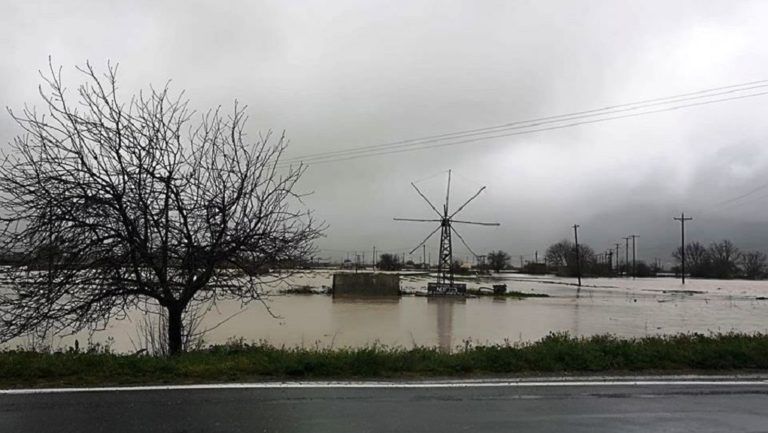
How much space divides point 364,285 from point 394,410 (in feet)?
119

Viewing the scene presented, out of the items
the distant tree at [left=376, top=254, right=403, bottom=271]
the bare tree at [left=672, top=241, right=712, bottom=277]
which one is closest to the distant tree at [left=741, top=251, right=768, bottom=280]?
the bare tree at [left=672, top=241, right=712, bottom=277]

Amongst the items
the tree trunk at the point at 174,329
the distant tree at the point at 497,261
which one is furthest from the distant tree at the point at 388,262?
the tree trunk at the point at 174,329

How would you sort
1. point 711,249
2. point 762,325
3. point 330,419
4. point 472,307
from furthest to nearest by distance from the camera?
point 711,249 < point 472,307 < point 762,325 < point 330,419

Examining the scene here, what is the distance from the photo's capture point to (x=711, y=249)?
412 ft

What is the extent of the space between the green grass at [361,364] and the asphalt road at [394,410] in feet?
3.06

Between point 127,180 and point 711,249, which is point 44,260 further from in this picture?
point 711,249

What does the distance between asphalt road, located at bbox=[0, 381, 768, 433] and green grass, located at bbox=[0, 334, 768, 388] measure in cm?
93

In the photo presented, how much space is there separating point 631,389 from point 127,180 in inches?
332

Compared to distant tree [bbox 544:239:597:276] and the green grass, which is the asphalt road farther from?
distant tree [bbox 544:239:597:276]

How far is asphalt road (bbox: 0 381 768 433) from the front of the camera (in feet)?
17.9

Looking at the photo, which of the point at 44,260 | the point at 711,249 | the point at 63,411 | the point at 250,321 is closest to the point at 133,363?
the point at 63,411

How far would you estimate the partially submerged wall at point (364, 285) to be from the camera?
4178 centimetres

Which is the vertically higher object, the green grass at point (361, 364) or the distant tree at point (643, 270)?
the green grass at point (361, 364)

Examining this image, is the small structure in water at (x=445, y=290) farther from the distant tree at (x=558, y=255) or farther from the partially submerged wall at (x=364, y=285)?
the distant tree at (x=558, y=255)
